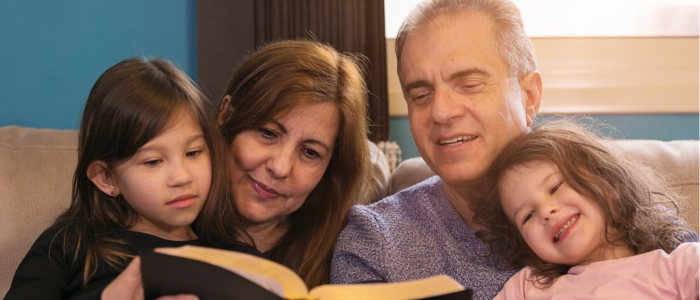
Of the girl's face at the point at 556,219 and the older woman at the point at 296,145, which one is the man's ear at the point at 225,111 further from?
the girl's face at the point at 556,219

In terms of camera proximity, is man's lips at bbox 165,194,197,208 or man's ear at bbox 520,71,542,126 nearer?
man's lips at bbox 165,194,197,208

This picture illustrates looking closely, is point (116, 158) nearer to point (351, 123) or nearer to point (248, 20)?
point (351, 123)

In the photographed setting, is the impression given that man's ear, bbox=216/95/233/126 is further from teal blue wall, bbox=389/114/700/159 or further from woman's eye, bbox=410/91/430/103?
teal blue wall, bbox=389/114/700/159

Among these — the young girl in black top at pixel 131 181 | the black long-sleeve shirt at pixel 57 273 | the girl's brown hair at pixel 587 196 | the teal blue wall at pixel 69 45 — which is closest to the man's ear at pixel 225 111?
the young girl in black top at pixel 131 181

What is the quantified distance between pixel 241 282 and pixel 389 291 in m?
0.22

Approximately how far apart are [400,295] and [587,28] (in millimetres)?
2591

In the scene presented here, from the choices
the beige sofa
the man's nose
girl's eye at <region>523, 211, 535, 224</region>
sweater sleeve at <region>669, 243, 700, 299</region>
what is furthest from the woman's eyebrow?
sweater sleeve at <region>669, 243, 700, 299</region>

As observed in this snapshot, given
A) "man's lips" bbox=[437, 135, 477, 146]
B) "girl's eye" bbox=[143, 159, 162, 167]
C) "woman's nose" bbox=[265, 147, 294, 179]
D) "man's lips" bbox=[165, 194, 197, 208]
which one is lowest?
"man's lips" bbox=[165, 194, 197, 208]

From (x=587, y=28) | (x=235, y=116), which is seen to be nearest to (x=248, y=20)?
(x=235, y=116)

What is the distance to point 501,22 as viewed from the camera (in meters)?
1.57

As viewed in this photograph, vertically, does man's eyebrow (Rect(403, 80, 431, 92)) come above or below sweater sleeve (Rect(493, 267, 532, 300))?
above

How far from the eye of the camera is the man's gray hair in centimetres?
156

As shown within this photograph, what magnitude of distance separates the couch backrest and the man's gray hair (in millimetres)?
617

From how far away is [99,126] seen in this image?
55.1 inches
